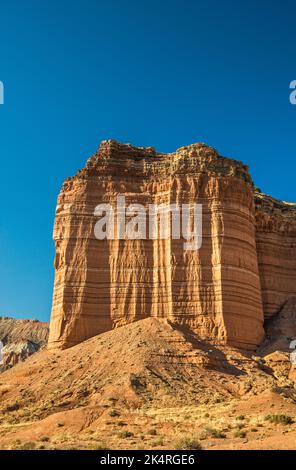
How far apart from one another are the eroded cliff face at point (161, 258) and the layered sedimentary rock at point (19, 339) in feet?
162

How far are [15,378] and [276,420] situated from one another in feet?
67.0

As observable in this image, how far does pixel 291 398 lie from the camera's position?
27000mm

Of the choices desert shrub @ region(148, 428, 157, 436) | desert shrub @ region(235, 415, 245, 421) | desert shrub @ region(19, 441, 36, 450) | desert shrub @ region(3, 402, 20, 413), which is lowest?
desert shrub @ region(19, 441, 36, 450)

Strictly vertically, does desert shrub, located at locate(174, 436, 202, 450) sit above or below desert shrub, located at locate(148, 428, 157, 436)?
below

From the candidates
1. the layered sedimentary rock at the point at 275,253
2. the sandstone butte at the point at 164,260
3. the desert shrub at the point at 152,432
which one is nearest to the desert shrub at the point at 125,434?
the desert shrub at the point at 152,432

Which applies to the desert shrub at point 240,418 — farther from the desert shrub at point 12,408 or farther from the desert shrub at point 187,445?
the desert shrub at point 12,408

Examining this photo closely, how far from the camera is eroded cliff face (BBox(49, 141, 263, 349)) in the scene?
39.8 m

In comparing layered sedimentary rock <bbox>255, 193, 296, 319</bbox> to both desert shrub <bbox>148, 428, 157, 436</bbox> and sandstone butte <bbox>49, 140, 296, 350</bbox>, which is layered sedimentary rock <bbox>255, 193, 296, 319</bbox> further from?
desert shrub <bbox>148, 428, 157, 436</bbox>

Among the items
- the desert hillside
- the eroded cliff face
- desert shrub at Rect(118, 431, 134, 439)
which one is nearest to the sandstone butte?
the eroded cliff face

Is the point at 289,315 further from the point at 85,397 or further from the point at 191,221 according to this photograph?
the point at 85,397

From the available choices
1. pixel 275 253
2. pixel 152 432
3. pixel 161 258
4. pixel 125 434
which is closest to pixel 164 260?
pixel 161 258

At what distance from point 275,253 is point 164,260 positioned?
12820 millimetres

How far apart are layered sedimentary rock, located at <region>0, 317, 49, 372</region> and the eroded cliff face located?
49.5 metres

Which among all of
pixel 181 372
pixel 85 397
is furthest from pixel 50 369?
pixel 181 372
